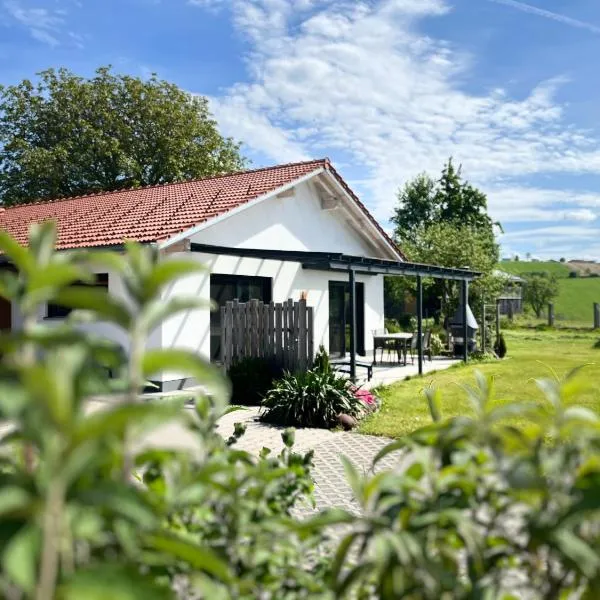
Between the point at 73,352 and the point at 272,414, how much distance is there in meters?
8.49

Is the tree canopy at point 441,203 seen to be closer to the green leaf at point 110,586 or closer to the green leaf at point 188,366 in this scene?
the green leaf at point 188,366

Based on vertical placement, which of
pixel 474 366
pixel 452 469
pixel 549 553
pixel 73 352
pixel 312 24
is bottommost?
pixel 474 366

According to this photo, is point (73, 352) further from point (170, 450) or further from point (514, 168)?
point (514, 168)

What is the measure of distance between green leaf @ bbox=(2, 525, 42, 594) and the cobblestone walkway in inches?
174

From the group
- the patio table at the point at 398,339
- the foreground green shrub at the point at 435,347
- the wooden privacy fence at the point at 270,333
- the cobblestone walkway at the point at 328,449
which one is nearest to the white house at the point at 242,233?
the wooden privacy fence at the point at 270,333

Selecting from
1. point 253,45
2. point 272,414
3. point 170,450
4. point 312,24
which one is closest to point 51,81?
point 253,45

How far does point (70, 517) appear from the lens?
953 mm

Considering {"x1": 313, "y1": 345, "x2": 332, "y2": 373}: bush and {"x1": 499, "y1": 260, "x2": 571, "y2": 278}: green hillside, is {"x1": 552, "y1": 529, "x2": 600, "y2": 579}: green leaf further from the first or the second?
{"x1": 499, "y1": 260, "x2": 571, "y2": 278}: green hillside

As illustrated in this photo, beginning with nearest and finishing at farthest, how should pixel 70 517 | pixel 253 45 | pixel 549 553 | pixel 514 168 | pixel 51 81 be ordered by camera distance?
pixel 70 517
pixel 549 553
pixel 253 45
pixel 51 81
pixel 514 168

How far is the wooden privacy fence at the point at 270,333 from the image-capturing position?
10.9 meters

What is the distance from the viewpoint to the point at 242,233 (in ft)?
46.4

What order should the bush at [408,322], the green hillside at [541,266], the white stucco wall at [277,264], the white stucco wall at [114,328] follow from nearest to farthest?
1. the white stucco wall at [114,328]
2. the white stucco wall at [277,264]
3. the bush at [408,322]
4. the green hillside at [541,266]

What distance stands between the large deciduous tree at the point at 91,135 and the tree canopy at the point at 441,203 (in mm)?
18918

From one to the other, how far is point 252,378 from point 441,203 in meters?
38.1
